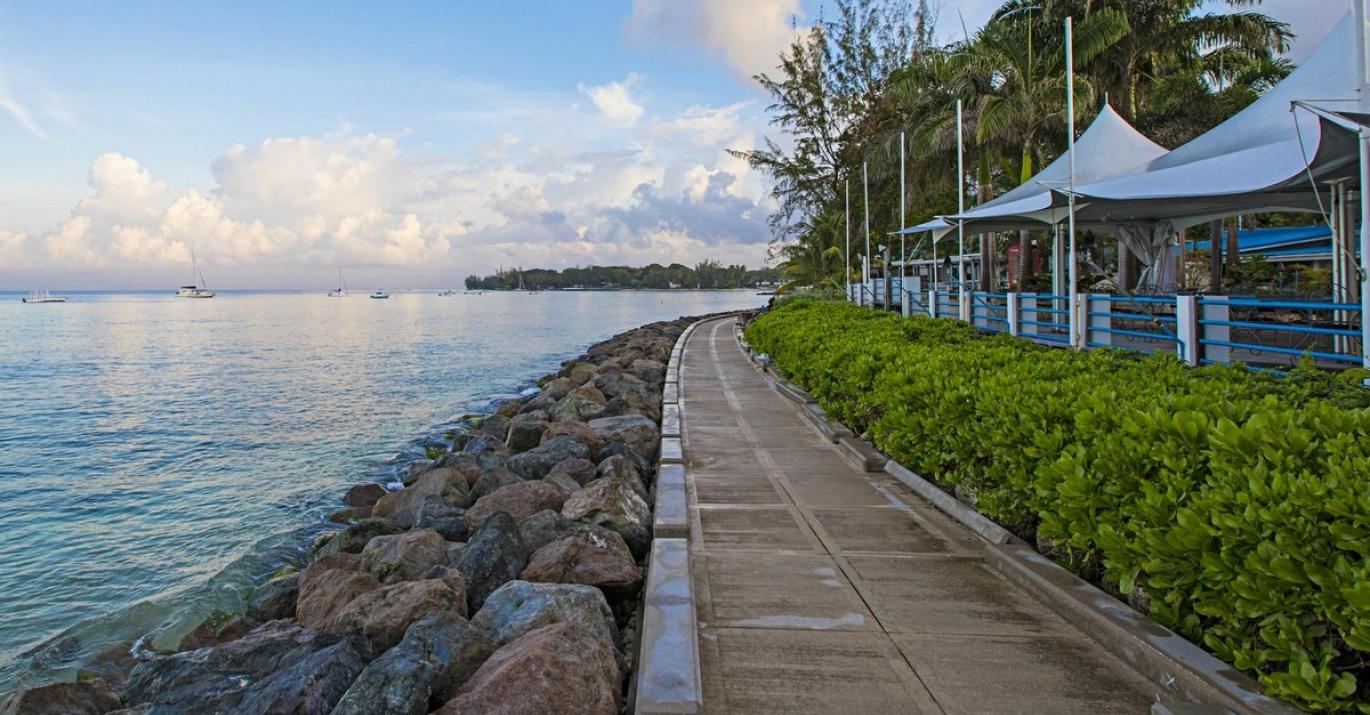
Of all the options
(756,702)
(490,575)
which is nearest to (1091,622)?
(756,702)

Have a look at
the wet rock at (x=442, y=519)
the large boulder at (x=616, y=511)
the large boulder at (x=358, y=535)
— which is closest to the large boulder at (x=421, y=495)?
the wet rock at (x=442, y=519)

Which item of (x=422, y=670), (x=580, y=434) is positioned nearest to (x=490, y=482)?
(x=580, y=434)

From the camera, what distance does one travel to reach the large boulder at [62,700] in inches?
193

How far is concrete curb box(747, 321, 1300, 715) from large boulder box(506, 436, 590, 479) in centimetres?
454

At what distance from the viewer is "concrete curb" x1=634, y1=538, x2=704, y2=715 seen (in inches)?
137

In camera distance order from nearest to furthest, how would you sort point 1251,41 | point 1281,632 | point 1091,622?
point 1281,632
point 1091,622
point 1251,41

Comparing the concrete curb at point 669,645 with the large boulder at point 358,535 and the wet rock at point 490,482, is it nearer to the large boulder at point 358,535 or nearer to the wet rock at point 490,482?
the large boulder at point 358,535

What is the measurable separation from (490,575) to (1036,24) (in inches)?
885

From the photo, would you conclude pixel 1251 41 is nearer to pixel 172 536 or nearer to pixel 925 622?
pixel 925 622

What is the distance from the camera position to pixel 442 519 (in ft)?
25.8

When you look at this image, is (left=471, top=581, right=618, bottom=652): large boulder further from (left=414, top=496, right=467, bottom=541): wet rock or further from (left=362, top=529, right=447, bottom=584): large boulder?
(left=414, top=496, right=467, bottom=541): wet rock

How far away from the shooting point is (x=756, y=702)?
11.9 ft

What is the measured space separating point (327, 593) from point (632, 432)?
15.9 feet

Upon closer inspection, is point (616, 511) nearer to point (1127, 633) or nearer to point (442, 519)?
point (442, 519)
